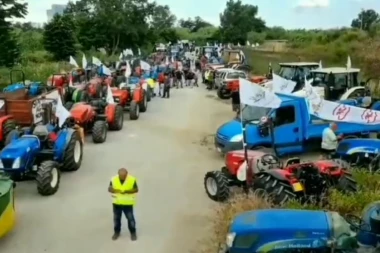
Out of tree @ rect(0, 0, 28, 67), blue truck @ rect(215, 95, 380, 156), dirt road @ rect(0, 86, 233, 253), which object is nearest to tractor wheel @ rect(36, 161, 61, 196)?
dirt road @ rect(0, 86, 233, 253)

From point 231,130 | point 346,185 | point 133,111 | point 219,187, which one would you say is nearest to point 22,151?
point 219,187

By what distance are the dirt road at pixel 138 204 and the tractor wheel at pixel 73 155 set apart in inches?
8.2

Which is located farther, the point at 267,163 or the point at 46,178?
the point at 46,178

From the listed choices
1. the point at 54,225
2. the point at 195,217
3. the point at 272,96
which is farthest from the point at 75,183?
the point at 272,96

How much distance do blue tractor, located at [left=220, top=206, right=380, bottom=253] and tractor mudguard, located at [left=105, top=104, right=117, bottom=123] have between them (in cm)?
1230

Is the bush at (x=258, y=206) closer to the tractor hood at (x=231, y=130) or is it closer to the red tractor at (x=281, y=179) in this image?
the red tractor at (x=281, y=179)

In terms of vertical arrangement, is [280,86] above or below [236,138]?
above

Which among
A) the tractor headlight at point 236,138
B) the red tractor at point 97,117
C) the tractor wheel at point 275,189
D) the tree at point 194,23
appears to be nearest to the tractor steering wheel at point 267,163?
the tractor wheel at point 275,189

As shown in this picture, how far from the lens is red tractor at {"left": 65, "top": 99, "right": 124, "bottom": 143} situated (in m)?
17.3

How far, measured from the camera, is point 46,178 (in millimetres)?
11680

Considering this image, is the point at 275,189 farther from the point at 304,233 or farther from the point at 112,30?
the point at 112,30

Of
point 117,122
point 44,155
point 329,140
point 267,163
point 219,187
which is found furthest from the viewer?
point 117,122

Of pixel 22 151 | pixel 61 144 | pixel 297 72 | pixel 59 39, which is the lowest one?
pixel 61 144

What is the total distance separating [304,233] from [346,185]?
11.4 ft
